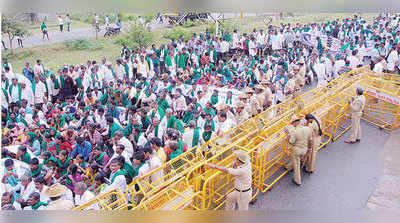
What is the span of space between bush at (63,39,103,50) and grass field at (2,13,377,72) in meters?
0.15

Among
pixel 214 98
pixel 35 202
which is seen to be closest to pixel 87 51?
pixel 214 98

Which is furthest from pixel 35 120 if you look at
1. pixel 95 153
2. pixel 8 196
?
pixel 8 196

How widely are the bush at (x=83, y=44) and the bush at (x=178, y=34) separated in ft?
8.37

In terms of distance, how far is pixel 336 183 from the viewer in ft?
15.2

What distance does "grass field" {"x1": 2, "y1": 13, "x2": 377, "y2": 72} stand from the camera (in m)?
9.73

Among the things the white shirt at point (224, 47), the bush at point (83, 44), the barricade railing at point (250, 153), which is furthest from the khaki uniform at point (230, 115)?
the bush at point (83, 44)

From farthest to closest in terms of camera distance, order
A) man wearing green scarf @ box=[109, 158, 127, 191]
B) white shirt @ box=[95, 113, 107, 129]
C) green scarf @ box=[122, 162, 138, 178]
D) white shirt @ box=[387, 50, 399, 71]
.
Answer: white shirt @ box=[387, 50, 399, 71] → white shirt @ box=[95, 113, 107, 129] → green scarf @ box=[122, 162, 138, 178] → man wearing green scarf @ box=[109, 158, 127, 191]

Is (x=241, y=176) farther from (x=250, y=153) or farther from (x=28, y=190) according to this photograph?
(x=28, y=190)

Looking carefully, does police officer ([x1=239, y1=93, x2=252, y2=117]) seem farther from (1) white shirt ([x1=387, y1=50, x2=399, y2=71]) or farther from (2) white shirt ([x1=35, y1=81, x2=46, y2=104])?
(1) white shirt ([x1=387, y1=50, x2=399, y2=71])

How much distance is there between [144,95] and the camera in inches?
266

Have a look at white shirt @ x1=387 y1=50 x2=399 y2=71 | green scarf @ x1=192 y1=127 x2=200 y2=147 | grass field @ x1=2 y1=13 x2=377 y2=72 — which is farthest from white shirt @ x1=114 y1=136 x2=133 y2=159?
white shirt @ x1=387 y1=50 x2=399 y2=71

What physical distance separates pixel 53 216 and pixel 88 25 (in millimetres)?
11771

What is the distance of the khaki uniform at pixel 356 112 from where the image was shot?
5301mm

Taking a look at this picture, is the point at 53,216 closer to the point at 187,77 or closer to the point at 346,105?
the point at 346,105
